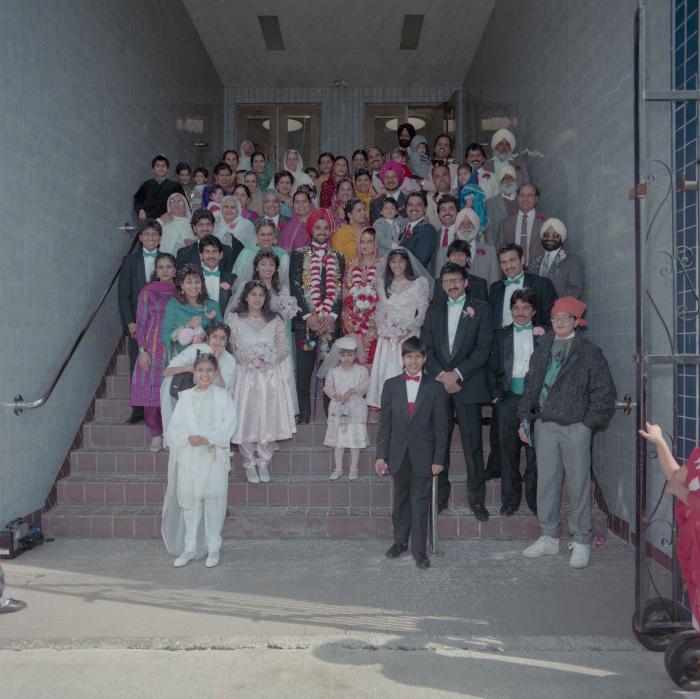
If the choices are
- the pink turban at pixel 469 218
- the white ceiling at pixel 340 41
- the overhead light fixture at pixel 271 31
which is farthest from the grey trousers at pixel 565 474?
the overhead light fixture at pixel 271 31

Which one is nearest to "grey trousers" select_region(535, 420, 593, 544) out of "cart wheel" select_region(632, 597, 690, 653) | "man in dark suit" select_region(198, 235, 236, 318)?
"cart wheel" select_region(632, 597, 690, 653)

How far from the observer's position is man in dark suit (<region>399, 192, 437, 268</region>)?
253 inches

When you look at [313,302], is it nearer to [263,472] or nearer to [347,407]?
[347,407]

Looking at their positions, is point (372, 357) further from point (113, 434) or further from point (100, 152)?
point (100, 152)

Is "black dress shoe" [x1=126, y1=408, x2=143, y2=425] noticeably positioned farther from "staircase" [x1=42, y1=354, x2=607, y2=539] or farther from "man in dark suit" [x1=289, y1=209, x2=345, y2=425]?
"man in dark suit" [x1=289, y1=209, x2=345, y2=425]

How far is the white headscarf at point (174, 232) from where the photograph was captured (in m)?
7.01

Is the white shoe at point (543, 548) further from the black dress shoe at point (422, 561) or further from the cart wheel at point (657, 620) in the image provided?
the cart wheel at point (657, 620)

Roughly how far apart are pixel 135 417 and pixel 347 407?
193 centimetres

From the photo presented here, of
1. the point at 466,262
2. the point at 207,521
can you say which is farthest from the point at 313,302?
the point at 207,521

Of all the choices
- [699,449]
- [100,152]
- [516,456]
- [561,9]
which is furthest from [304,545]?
[561,9]

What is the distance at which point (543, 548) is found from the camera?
15.6ft

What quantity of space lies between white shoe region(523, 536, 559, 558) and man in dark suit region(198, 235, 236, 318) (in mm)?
2979

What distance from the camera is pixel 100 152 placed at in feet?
21.8

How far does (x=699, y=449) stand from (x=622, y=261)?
2557 mm
